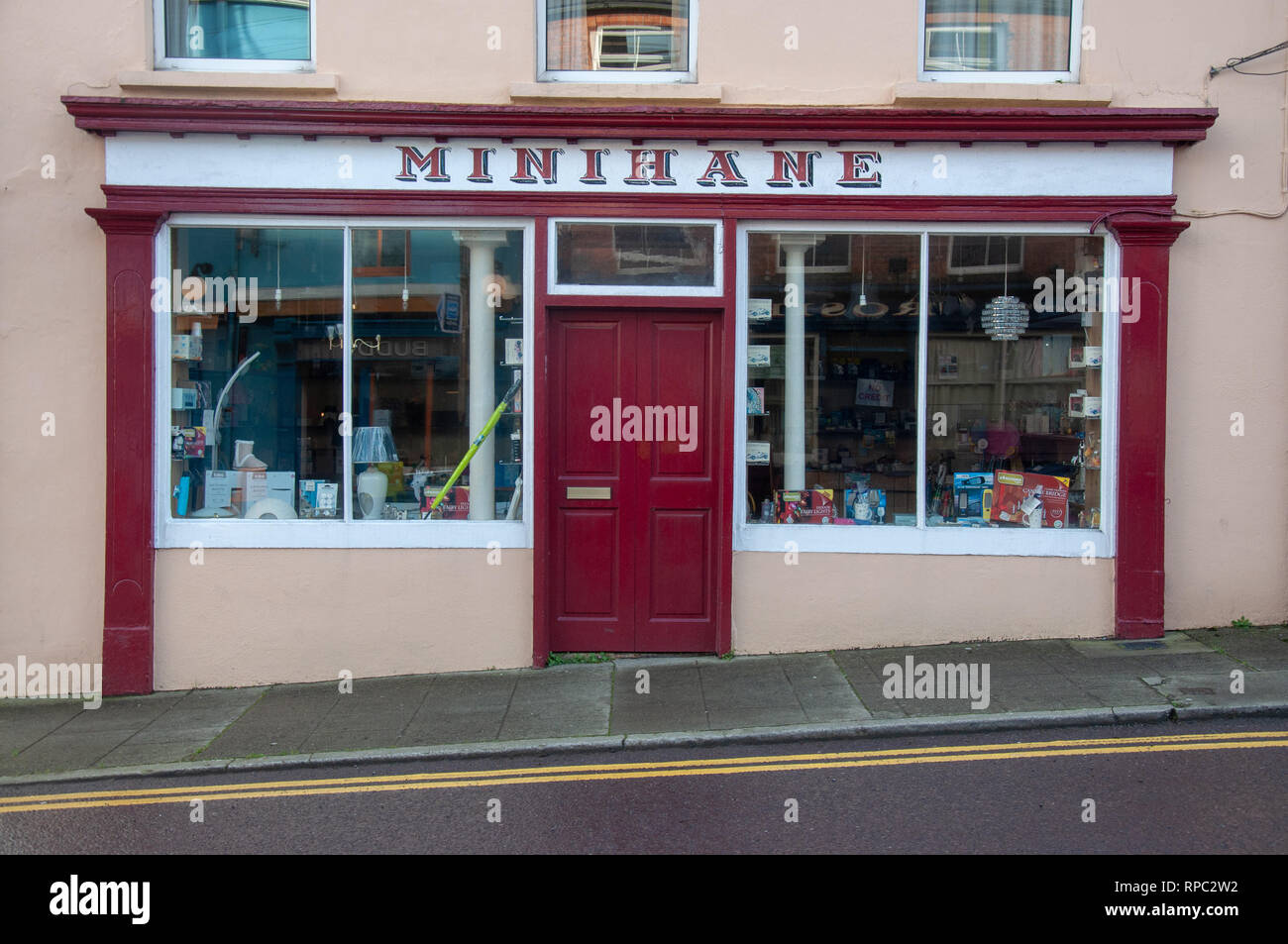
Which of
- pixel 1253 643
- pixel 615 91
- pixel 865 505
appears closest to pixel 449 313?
pixel 615 91

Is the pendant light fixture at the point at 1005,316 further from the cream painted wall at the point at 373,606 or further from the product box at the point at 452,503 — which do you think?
the product box at the point at 452,503

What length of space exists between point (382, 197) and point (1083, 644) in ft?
21.2

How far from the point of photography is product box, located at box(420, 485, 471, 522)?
8828 millimetres

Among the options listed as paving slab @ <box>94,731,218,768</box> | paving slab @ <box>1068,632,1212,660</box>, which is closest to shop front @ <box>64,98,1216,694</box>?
paving slab @ <box>1068,632,1212,660</box>

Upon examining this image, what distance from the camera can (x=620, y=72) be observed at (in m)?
8.80

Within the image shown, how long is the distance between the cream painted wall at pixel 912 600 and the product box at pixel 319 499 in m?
3.25

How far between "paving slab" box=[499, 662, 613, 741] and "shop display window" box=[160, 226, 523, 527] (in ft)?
4.40

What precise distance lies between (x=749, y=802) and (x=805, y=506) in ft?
11.7

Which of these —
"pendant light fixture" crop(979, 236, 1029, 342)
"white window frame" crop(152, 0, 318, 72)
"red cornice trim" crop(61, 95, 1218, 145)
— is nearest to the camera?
"red cornice trim" crop(61, 95, 1218, 145)

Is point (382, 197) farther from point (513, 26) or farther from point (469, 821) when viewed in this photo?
point (469, 821)

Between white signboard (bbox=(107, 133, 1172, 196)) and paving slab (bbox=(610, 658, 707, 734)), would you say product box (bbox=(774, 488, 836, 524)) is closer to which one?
paving slab (bbox=(610, 658, 707, 734))

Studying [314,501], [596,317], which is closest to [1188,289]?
[596,317]

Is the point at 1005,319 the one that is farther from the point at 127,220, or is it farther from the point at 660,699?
the point at 127,220

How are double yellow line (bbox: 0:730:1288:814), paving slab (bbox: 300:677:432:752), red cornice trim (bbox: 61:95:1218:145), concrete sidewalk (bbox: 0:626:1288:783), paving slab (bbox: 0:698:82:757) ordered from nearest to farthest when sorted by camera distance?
double yellow line (bbox: 0:730:1288:814)
concrete sidewalk (bbox: 0:626:1288:783)
paving slab (bbox: 300:677:432:752)
paving slab (bbox: 0:698:82:757)
red cornice trim (bbox: 61:95:1218:145)
